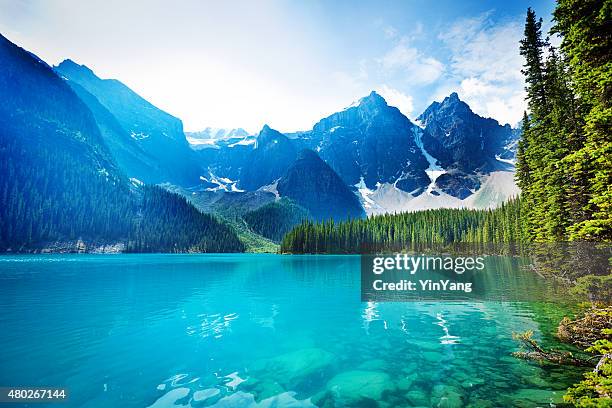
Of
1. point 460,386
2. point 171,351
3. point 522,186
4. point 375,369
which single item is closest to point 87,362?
point 171,351

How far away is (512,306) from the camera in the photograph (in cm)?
3184

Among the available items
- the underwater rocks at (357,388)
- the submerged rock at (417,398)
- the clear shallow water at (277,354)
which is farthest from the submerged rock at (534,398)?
the underwater rocks at (357,388)

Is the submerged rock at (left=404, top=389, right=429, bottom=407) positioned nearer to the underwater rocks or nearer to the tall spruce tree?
the underwater rocks

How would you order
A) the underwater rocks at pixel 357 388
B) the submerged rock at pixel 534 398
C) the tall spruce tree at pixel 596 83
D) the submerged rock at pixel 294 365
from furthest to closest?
the submerged rock at pixel 294 365
the tall spruce tree at pixel 596 83
the underwater rocks at pixel 357 388
the submerged rock at pixel 534 398

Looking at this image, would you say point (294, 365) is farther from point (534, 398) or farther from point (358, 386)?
point (534, 398)

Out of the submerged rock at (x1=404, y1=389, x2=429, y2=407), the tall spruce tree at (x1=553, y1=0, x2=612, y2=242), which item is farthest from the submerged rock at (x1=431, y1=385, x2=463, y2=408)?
the tall spruce tree at (x1=553, y1=0, x2=612, y2=242)

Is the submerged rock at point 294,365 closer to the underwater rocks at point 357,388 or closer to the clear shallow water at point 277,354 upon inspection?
the clear shallow water at point 277,354

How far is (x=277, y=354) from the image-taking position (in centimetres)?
1811

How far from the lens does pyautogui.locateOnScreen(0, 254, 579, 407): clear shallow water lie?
12.7 meters

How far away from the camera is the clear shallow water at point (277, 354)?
12664 millimetres

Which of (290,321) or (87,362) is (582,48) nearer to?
(290,321)

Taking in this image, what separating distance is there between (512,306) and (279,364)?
26.8m

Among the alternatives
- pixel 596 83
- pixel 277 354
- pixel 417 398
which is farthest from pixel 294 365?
pixel 596 83

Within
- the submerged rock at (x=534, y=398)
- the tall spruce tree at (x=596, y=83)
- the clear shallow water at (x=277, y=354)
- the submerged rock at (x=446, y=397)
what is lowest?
the clear shallow water at (x=277, y=354)
